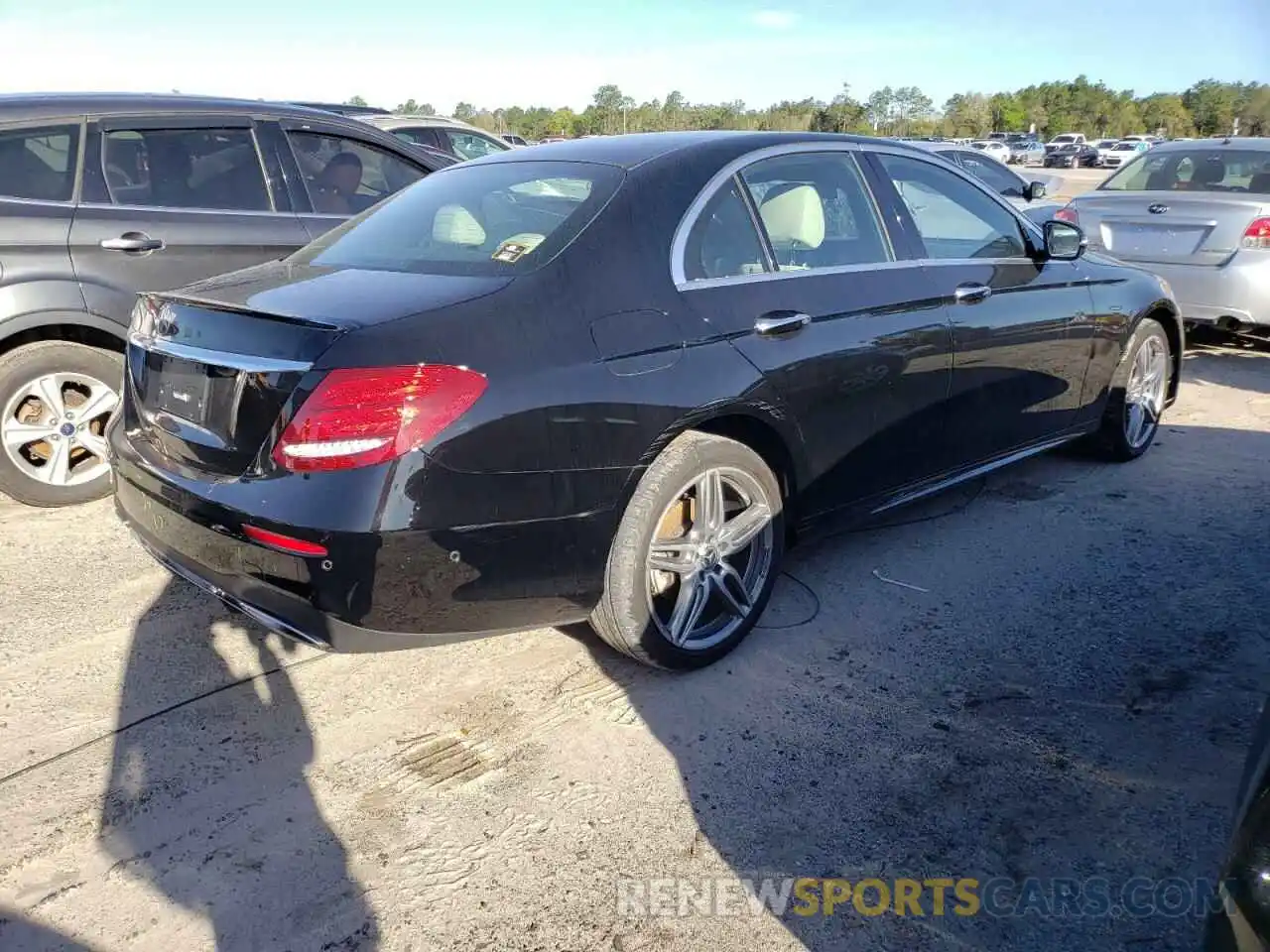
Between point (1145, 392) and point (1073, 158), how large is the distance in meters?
56.9

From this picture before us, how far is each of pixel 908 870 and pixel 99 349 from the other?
4.02 m

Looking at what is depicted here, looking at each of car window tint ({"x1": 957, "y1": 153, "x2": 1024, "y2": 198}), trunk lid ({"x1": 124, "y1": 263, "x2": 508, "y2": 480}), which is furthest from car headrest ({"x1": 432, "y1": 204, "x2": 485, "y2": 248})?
car window tint ({"x1": 957, "y1": 153, "x2": 1024, "y2": 198})

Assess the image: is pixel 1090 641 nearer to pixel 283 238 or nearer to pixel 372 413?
pixel 372 413

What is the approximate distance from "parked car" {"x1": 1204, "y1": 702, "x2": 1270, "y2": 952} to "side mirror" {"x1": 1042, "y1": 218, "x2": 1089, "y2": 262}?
348 cm

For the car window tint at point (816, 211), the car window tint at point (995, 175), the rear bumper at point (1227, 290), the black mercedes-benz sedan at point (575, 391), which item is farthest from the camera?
the car window tint at point (995, 175)

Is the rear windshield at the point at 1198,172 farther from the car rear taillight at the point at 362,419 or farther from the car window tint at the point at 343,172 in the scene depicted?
the car rear taillight at the point at 362,419

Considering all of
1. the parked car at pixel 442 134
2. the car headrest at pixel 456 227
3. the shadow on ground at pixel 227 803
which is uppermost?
the parked car at pixel 442 134

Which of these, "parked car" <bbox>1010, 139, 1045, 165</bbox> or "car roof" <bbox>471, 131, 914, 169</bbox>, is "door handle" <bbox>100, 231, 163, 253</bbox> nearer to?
"car roof" <bbox>471, 131, 914, 169</bbox>

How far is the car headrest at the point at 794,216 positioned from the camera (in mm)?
3465

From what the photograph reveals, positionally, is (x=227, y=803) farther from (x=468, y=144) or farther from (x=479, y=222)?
(x=468, y=144)

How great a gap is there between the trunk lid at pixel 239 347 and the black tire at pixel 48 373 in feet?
5.20

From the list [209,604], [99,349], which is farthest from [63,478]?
[209,604]

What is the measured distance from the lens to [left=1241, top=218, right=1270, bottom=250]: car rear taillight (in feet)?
22.4

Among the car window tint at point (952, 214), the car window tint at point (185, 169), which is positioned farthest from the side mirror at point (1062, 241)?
the car window tint at point (185, 169)
